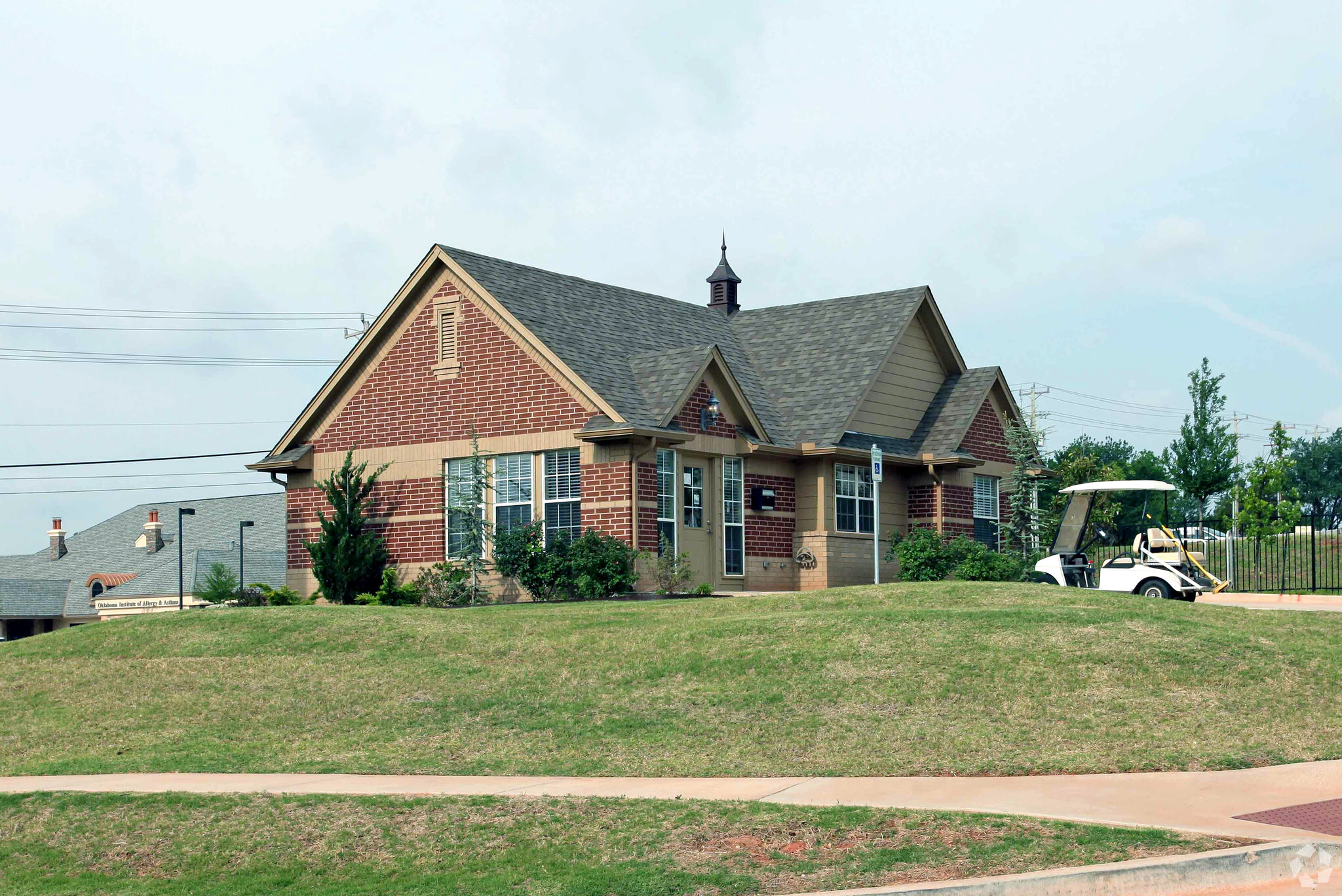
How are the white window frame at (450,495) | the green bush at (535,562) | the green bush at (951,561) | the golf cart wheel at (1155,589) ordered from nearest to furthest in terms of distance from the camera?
the golf cart wheel at (1155,589)
the green bush at (535,562)
the green bush at (951,561)
the white window frame at (450,495)

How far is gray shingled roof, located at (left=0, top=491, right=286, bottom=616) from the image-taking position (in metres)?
60.8

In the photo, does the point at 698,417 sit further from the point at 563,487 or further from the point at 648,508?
the point at 563,487

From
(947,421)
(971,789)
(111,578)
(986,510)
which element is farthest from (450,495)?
Result: (111,578)

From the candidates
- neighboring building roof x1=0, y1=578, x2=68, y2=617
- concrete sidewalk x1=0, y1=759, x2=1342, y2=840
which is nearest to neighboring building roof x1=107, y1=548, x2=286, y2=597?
neighboring building roof x1=0, y1=578, x2=68, y2=617

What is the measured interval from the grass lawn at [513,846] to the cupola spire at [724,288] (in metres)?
Answer: 27.6

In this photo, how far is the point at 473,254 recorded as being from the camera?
1203 inches

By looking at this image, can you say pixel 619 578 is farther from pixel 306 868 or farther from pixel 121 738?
pixel 306 868


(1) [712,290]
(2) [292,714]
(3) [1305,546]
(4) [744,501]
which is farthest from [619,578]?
(3) [1305,546]

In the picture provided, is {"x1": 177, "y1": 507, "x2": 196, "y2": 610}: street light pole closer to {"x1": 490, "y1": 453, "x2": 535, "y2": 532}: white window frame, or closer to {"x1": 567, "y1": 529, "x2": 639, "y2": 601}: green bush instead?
{"x1": 490, "y1": 453, "x2": 535, "y2": 532}: white window frame

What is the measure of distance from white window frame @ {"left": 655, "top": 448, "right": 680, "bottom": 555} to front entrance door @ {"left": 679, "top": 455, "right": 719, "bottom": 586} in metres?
0.18

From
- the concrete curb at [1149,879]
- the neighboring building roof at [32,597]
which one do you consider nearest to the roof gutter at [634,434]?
the concrete curb at [1149,879]

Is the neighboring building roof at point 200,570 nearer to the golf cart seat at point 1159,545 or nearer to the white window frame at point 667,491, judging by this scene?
the white window frame at point 667,491

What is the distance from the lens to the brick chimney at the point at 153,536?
205ft

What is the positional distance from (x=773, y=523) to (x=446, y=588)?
22.5 ft
